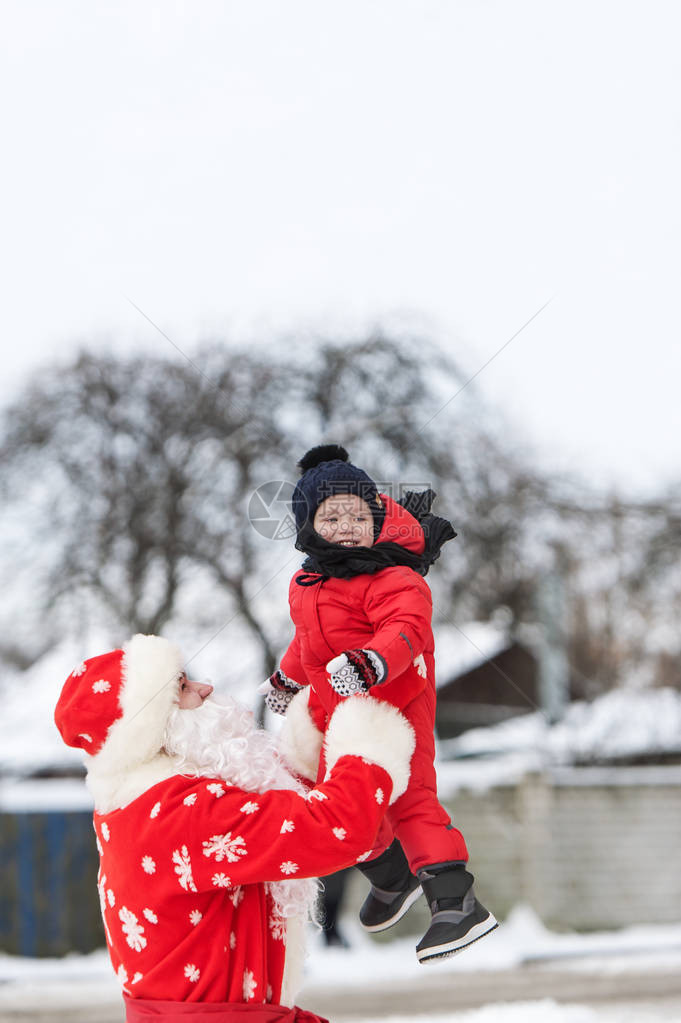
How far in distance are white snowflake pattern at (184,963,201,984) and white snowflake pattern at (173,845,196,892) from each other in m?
0.12

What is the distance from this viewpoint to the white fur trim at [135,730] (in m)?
1.50

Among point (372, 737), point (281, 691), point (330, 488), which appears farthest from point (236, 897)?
point (330, 488)

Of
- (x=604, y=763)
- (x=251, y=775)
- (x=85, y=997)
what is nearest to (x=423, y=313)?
(x=604, y=763)

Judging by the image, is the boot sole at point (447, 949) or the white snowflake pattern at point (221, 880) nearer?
the white snowflake pattern at point (221, 880)

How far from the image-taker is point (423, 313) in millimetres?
5715

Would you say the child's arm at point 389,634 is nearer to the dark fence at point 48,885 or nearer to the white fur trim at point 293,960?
the white fur trim at point 293,960

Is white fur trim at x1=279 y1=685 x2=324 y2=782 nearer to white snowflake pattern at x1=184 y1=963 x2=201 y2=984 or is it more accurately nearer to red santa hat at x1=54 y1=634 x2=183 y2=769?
red santa hat at x1=54 y1=634 x2=183 y2=769

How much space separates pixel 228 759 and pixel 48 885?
15.9 ft

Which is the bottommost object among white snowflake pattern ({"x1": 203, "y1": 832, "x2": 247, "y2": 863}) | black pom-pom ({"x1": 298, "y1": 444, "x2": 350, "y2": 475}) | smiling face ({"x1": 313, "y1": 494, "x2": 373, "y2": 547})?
white snowflake pattern ({"x1": 203, "y1": 832, "x2": 247, "y2": 863})

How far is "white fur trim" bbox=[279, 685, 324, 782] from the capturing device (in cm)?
168

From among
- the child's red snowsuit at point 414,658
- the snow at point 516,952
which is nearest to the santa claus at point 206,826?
the child's red snowsuit at point 414,658

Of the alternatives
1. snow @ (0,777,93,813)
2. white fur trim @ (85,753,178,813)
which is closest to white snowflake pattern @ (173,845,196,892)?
white fur trim @ (85,753,178,813)

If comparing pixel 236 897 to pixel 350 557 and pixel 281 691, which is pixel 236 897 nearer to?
pixel 281 691

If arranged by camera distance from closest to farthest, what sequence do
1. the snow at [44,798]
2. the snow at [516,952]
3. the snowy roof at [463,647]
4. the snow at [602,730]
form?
the snow at [516,952] → the snow at [44,798] → the snowy roof at [463,647] → the snow at [602,730]
